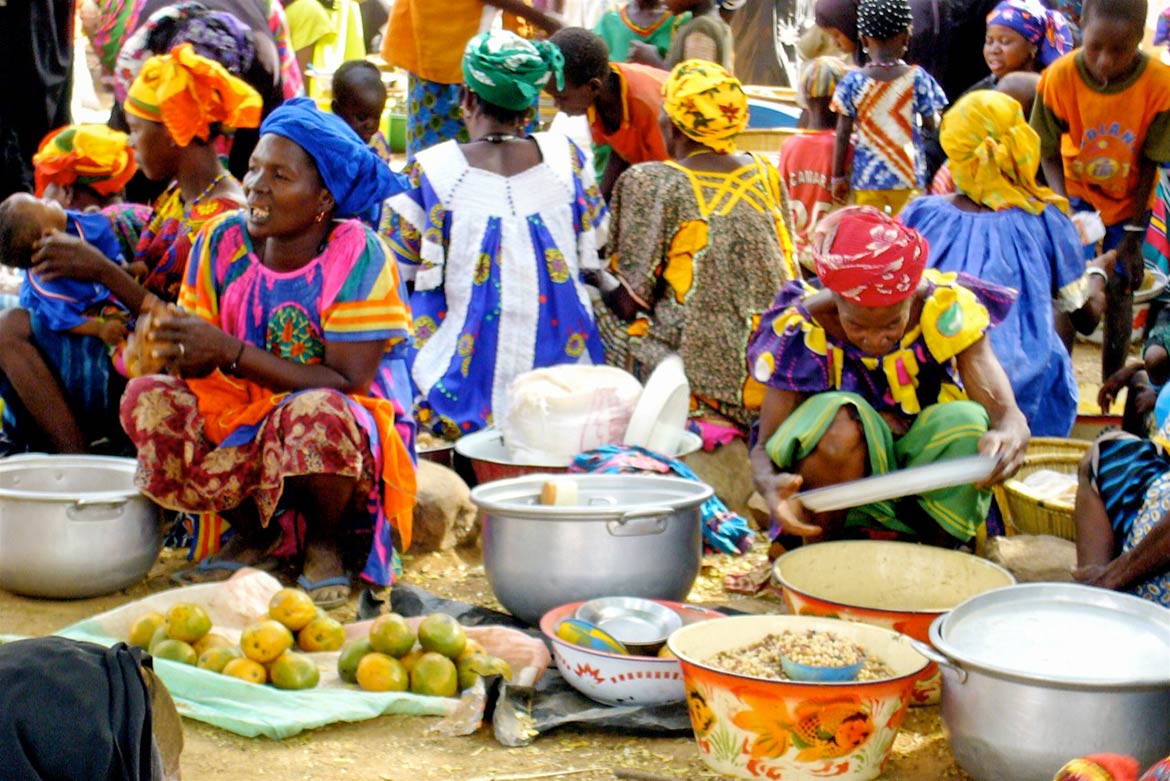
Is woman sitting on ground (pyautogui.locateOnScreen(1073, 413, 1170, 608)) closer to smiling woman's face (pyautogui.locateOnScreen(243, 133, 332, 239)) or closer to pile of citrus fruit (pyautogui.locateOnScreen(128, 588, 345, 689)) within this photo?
pile of citrus fruit (pyautogui.locateOnScreen(128, 588, 345, 689))

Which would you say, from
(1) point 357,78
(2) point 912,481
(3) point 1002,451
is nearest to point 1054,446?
(3) point 1002,451

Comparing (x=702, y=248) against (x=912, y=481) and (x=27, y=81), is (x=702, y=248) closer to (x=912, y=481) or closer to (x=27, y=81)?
(x=912, y=481)

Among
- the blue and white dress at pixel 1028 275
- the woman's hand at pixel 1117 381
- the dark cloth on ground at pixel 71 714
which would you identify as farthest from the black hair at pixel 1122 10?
the dark cloth on ground at pixel 71 714

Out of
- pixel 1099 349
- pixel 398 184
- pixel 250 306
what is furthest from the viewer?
pixel 1099 349

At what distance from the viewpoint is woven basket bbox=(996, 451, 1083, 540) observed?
3912 mm

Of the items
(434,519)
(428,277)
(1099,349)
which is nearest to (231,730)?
(434,519)

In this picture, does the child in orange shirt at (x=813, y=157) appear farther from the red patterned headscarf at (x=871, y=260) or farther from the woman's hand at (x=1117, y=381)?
the red patterned headscarf at (x=871, y=260)

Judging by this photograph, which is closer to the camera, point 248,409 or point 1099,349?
point 248,409

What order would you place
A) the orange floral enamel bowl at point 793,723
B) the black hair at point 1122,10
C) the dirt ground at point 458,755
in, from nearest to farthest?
the orange floral enamel bowl at point 793,723 < the dirt ground at point 458,755 < the black hair at point 1122,10

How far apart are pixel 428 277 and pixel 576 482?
60.9 inches

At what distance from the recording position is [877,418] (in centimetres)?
380

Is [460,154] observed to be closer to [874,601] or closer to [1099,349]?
[874,601]

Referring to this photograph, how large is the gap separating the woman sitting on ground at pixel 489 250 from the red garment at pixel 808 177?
2456mm

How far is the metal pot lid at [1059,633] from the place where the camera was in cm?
275
